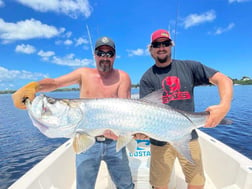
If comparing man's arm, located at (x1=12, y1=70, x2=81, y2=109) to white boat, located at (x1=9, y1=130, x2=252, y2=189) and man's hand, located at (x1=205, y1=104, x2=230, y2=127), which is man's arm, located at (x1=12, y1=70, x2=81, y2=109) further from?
man's hand, located at (x1=205, y1=104, x2=230, y2=127)

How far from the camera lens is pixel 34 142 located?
1095 centimetres

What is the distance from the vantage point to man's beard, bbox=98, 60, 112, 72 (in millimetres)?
2992

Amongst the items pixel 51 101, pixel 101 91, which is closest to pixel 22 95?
pixel 51 101

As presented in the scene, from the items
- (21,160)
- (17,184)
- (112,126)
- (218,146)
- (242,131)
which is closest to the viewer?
(112,126)

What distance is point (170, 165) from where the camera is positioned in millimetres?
2846

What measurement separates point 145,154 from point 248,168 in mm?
1620

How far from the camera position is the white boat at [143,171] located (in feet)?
9.64

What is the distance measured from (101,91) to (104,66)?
14.6 inches

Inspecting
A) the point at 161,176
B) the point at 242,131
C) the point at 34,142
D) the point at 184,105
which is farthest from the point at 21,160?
the point at 242,131

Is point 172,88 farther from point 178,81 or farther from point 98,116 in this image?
point 98,116

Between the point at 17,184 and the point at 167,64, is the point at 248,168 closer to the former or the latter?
the point at 167,64

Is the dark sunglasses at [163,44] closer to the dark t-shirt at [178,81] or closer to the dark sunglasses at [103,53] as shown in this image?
the dark t-shirt at [178,81]

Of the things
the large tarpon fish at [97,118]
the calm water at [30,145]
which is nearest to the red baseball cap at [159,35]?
the large tarpon fish at [97,118]

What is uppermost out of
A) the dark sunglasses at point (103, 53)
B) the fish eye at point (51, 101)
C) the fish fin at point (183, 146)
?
the dark sunglasses at point (103, 53)
